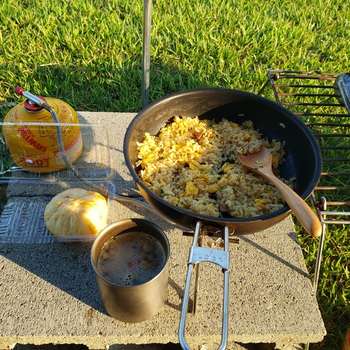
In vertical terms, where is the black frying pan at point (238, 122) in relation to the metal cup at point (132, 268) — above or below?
above

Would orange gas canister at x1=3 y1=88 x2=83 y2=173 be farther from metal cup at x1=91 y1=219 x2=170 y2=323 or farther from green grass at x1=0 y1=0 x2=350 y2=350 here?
green grass at x1=0 y1=0 x2=350 y2=350

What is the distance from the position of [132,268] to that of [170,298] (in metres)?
0.34

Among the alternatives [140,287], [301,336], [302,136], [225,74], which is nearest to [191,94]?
[302,136]

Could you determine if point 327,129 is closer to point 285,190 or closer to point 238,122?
point 238,122

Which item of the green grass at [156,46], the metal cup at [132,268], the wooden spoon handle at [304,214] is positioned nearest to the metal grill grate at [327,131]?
the green grass at [156,46]

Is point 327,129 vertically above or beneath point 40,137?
beneath

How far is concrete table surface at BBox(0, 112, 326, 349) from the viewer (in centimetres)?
197

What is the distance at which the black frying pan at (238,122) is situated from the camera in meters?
1.87

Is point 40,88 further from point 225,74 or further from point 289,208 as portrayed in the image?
point 289,208

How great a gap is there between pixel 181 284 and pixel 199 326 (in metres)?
0.26

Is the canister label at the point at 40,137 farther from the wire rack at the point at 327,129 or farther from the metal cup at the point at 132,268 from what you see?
the wire rack at the point at 327,129

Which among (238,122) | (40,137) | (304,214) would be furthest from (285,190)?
(40,137)

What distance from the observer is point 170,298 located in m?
2.10

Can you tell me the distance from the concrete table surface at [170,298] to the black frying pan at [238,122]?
54cm
